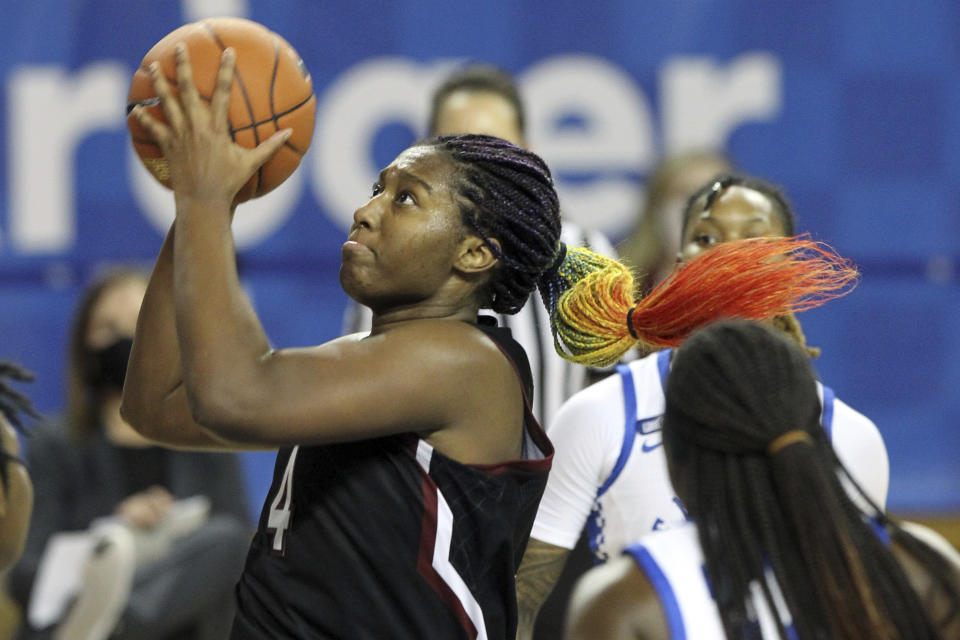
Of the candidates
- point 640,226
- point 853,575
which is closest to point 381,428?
point 853,575

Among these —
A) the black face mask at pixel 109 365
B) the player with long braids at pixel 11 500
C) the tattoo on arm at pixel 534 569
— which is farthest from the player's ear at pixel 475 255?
the black face mask at pixel 109 365

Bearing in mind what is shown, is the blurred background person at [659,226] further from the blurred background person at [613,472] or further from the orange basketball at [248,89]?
the orange basketball at [248,89]

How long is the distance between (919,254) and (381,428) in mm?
4070

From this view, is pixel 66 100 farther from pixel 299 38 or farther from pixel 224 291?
pixel 224 291

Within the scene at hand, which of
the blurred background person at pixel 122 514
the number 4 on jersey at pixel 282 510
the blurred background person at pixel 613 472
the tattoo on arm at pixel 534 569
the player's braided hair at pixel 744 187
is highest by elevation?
the player's braided hair at pixel 744 187

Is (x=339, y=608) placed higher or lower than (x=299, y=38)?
lower

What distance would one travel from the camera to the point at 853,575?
1.79 m

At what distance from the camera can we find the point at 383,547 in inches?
89.2

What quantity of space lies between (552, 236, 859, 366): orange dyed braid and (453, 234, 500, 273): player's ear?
0.28 m

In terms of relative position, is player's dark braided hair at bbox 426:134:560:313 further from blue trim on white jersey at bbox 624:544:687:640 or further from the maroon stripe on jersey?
blue trim on white jersey at bbox 624:544:687:640

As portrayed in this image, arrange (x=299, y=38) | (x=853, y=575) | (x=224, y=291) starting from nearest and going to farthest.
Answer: (x=853, y=575), (x=224, y=291), (x=299, y=38)

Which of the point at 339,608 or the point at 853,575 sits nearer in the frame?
the point at 853,575

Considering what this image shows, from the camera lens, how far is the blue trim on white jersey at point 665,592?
71.9 inches

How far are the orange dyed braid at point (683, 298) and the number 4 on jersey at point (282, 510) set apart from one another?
63 cm
